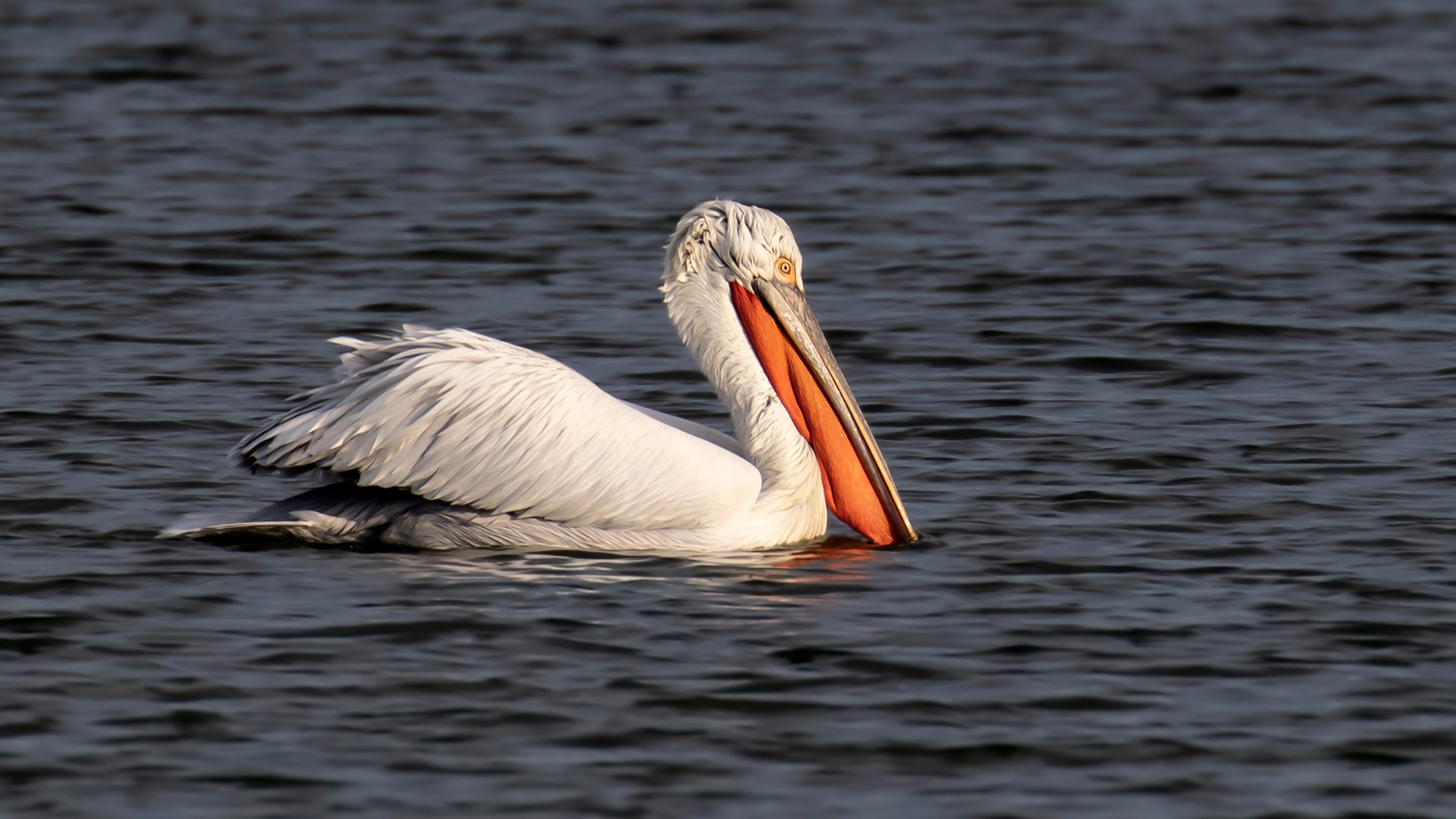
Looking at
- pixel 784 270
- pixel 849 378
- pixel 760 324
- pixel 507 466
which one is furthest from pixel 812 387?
pixel 849 378

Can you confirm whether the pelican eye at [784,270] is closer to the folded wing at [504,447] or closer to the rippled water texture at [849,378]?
the folded wing at [504,447]

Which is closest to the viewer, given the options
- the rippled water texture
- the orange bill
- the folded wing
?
the rippled water texture

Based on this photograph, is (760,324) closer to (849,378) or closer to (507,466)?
(507,466)

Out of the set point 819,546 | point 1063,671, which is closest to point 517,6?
point 819,546

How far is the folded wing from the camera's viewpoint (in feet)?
22.5

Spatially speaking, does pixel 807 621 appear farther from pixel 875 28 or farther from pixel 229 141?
pixel 875 28

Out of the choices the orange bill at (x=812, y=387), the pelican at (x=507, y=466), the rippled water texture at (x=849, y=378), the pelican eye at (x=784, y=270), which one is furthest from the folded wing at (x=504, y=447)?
the pelican eye at (x=784, y=270)

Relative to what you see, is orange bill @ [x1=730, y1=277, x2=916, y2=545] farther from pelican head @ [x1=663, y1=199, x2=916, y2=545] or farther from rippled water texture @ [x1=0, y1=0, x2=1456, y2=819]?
rippled water texture @ [x1=0, y1=0, x2=1456, y2=819]

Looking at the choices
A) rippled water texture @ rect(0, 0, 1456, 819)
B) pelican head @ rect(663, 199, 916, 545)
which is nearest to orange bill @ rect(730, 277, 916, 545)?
pelican head @ rect(663, 199, 916, 545)

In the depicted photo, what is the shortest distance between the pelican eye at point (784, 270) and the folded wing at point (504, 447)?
726 millimetres

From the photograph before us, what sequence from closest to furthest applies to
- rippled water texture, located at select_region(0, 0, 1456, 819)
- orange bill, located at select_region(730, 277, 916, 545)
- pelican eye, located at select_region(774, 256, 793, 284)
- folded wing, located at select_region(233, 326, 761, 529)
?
rippled water texture, located at select_region(0, 0, 1456, 819) → folded wing, located at select_region(233, 326, 761, 529) → orange bill, located at select_region(730, 277, 916, 545) → pelican eye, located at select_region(774, 256, 793, 284)

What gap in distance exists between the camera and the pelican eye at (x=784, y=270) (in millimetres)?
7504

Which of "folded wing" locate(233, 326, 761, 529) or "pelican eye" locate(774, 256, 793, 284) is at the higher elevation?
"pelican eye" locate(774, 256, 793, 284)

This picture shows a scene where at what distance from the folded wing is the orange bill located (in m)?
0.42
